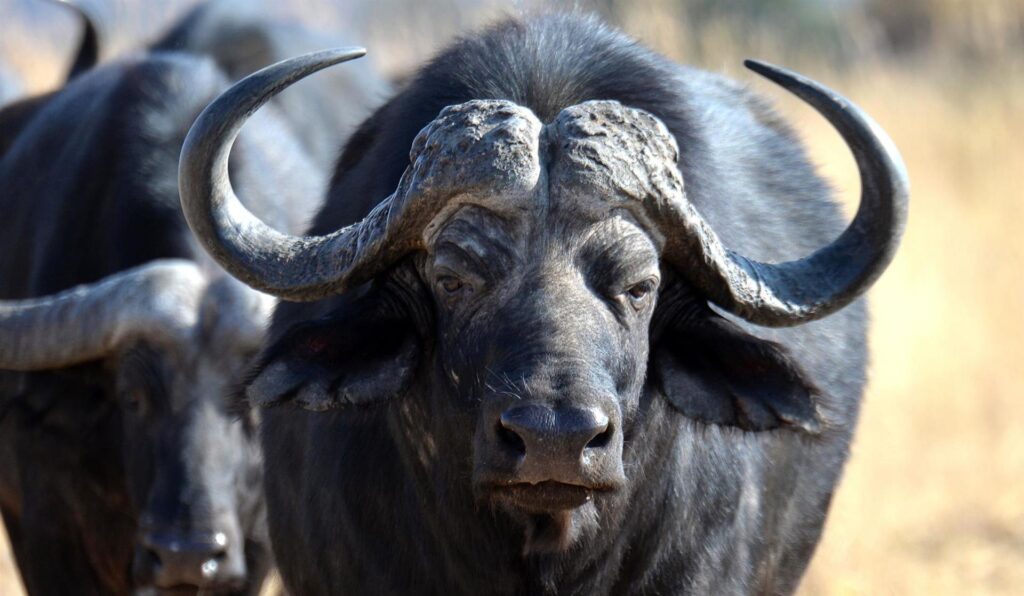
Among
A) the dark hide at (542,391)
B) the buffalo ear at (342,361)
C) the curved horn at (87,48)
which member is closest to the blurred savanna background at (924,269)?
the curved horn at (87,48)

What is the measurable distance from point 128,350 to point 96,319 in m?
0.17

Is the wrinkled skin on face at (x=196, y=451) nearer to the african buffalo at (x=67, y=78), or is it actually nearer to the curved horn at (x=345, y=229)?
the curved horn at (x=345, y=229)

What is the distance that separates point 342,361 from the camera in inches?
158

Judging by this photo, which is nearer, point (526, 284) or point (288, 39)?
point (526, 284)

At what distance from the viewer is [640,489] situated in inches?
164

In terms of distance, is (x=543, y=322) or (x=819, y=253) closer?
(x=543, y=322)

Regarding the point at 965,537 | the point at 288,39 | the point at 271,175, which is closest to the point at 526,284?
the point at 271,175

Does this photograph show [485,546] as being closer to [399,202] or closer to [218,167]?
[399,202]

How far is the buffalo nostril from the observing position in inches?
136

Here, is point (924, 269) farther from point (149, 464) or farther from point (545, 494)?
point (545, 494)

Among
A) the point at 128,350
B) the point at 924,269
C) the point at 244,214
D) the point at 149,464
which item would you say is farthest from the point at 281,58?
the point at 924,269

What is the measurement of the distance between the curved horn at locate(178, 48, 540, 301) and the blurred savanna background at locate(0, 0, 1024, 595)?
1171 millimetres

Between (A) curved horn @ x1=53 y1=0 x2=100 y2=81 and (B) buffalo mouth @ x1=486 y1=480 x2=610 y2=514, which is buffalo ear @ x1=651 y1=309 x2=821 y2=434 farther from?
(A) curved horn @ x1=53 y1=0 x2=100 y2=81

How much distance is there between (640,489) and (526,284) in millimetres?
807
